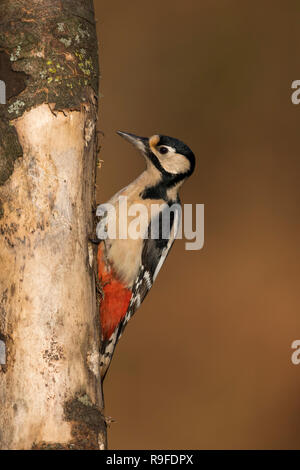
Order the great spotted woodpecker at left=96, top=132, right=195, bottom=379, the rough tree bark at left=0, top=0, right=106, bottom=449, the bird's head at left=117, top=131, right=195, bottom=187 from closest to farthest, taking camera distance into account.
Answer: the rough tree bark at left=0, top=0, right=106, bottom=449
the great spotted woodpecker at left=96, top=132, right=195, bottom=379
the bird's head at left=117, top=131, right=195, bottom=187

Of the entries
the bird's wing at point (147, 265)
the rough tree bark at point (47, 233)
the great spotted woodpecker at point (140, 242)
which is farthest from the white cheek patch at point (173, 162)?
the rough tree bark at point (47, 233)

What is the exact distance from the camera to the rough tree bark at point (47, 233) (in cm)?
151

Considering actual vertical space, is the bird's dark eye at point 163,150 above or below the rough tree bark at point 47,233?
above

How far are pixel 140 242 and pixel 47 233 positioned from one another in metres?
0.58

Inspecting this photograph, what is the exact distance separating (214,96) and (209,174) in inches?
18.7

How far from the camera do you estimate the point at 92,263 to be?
5.80 feet

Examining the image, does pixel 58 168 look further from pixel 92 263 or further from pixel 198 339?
pixel 198 339

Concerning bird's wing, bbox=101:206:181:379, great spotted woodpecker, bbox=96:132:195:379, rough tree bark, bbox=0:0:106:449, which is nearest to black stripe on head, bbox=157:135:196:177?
great spotted woodpecker, bbox=96:132:195:379

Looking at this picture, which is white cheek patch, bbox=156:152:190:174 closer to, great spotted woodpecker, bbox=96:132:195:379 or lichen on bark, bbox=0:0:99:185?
great spotted woodpecker, bbox=96:132:195:379

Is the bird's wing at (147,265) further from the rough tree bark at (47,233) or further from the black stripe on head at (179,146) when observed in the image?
the rough tree bark at (47,233)

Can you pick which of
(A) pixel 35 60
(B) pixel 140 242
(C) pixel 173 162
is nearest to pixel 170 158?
(C) pixel 173 162

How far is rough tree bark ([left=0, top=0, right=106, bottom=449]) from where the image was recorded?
151cm

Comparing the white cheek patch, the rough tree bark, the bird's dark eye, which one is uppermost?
the bird's dark eye

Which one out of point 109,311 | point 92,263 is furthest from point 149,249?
point 92,263
